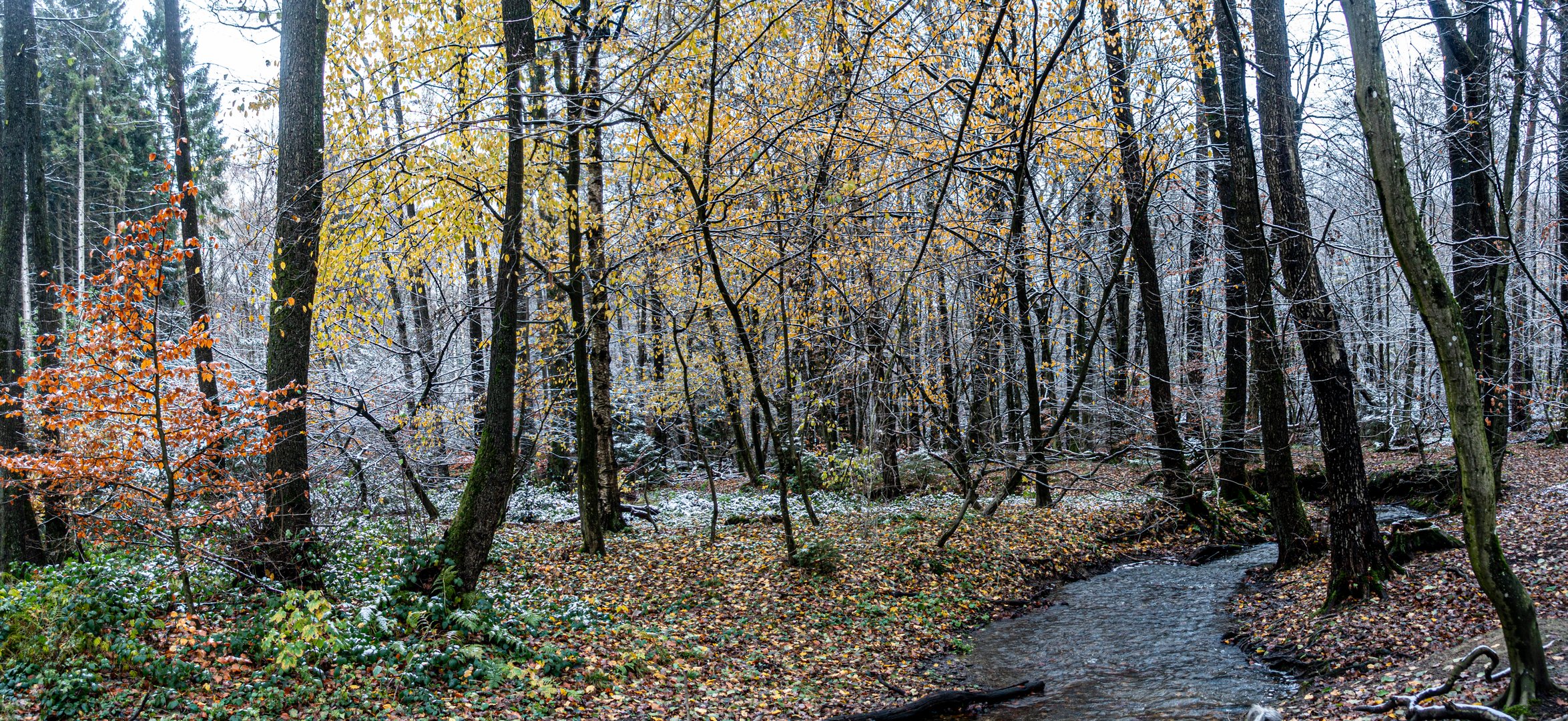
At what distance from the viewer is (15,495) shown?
6496 millimetres

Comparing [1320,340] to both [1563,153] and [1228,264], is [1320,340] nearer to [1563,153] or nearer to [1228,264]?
[1228,264]

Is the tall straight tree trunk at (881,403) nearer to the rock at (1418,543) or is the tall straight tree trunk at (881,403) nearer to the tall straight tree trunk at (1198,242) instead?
the tall straight tree trunk at (1198,242)

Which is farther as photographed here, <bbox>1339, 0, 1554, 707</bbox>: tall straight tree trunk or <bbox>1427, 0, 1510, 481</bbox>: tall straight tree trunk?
<bbox>1427, 0, 1510, 481</bbox>: tall straight tree trunk

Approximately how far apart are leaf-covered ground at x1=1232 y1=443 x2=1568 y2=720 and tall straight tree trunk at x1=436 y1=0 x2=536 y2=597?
6525 mm

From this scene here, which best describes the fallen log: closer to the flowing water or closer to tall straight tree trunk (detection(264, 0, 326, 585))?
the flowing water

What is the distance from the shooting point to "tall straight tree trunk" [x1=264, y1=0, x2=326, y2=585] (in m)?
6.45

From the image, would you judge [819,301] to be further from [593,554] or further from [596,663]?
[596,663]

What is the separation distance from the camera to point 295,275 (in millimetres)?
6633

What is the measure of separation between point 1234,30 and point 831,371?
601 centimetres

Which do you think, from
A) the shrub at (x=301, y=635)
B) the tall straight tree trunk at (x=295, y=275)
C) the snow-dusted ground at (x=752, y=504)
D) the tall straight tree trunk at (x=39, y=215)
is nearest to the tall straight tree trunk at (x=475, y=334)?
the snow-dusted ground at (x=752, y=504)

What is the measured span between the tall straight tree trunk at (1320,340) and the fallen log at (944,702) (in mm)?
3243

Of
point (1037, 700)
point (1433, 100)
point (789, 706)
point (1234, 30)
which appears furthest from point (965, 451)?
point (1433, 100)

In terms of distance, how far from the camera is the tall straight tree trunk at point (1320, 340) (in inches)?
285

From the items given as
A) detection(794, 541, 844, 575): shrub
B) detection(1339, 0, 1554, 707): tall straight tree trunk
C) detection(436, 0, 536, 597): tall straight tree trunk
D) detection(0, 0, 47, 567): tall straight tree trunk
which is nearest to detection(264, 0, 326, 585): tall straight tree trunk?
detection(436, 0, 536, 597): tall straight tree trunk
